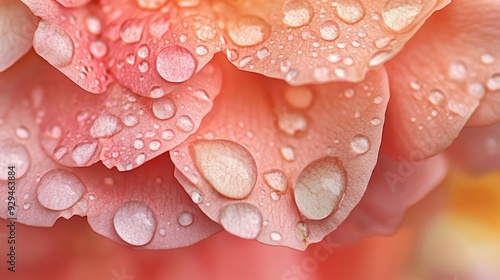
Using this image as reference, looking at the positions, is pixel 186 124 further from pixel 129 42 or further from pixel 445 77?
pixel 445 77

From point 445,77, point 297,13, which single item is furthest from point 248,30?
point 445,77

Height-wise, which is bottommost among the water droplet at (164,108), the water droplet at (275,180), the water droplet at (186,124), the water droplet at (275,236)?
the water droplet at (275,236)

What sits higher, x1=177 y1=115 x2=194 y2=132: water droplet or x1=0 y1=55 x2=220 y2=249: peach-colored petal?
x1=177 y1=115 x2=194 y2=132: water droplet

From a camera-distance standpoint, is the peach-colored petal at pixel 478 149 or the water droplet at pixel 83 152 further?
the peach-colored petal at pixel 478 149

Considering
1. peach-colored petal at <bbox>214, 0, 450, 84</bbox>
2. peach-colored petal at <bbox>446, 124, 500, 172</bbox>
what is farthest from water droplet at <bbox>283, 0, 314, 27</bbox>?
peach-colored petal at <bbox>446, 124, 500, 172</bbox>

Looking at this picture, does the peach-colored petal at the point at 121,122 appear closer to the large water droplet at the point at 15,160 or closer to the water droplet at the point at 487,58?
the large water droplet at the point at 15,160

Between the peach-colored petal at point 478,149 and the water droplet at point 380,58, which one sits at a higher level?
the water droplet at point 380,58

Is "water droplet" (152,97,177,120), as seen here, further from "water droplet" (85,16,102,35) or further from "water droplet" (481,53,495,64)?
"water droplet" (481,53,495,64)

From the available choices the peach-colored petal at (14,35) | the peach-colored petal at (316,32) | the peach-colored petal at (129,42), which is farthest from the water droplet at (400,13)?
the peach-colored petal at (14,35)
